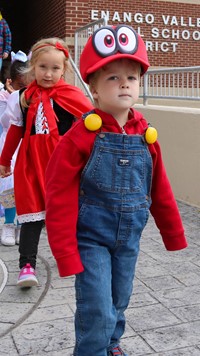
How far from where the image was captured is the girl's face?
3.58m

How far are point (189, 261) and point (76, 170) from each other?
252cm

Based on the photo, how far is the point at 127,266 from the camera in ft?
7.75

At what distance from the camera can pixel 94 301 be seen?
2168 millimetres

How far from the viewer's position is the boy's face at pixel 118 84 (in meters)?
2.13

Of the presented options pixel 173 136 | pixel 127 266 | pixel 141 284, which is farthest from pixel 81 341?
pixel 173 136

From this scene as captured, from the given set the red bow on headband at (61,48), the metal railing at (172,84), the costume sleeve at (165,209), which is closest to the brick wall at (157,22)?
the metal railing at (172,84)

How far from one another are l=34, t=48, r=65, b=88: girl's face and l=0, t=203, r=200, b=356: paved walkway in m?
1.50

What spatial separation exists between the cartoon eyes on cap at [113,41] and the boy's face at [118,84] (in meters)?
0.06

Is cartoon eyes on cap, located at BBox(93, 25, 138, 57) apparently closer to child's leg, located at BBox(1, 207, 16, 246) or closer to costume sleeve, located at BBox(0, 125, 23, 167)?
costume sleeve, located at BBox(0, 125, 23, 167)

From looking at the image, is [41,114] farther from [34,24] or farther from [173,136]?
[34,24]

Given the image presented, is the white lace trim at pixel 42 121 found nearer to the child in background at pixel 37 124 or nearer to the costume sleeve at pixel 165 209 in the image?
the child in background at pixel 37 124

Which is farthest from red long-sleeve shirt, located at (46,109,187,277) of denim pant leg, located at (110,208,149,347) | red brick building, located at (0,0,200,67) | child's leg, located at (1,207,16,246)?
red brick building, located at (0,0,200,67)

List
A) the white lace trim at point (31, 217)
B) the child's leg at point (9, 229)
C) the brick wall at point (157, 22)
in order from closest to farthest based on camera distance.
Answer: the white lace trim at point (31, 217) < the child's leg at point (9, 229) < the brick wall at point (157, 22)

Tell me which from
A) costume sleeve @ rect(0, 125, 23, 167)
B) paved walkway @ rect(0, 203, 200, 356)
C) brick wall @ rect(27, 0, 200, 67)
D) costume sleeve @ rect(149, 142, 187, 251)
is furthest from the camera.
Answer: brick wall @ rect(27, 0, 200, 67)
